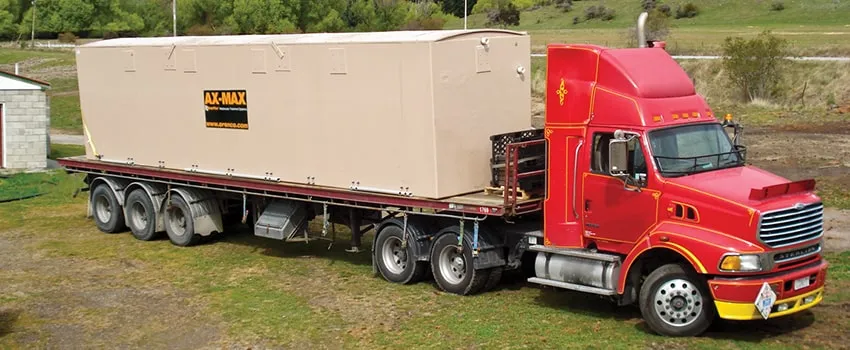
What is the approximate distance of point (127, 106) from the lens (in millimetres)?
21406

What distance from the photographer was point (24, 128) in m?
33.6

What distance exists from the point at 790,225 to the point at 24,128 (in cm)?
2737

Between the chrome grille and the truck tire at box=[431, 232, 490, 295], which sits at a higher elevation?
the chrome grille

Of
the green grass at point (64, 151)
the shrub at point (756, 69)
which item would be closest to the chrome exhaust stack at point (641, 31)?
the green grass at point (64, 151)

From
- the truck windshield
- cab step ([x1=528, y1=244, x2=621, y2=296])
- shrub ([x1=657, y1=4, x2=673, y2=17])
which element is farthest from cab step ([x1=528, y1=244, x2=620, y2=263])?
shrub ([x1=657, y1=4, x2=673, y2=17])

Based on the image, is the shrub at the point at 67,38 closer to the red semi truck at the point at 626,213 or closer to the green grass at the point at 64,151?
the green grass at the point at 64,151

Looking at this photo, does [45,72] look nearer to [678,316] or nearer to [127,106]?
[127,106]

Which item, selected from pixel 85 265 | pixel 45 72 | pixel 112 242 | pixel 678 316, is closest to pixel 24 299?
pixel 85 265

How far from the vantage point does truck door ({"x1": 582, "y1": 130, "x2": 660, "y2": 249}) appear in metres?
13.2

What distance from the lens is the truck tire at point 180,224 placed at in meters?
20.5

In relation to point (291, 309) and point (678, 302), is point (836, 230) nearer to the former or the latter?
point (678, 302)

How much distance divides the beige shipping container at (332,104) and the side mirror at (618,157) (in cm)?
299

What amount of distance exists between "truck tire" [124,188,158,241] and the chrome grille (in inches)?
514

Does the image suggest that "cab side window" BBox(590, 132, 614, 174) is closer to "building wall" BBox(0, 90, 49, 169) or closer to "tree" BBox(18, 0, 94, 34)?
"building wall" BBox(0, 90, 49, 169)
